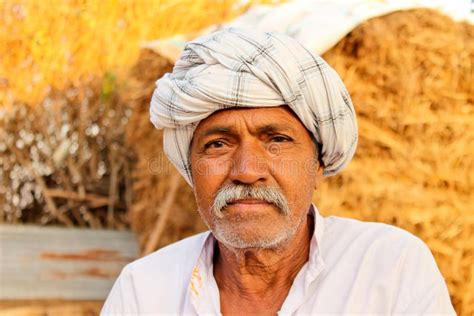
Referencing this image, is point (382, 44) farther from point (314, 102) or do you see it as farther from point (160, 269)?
point (160, 269)

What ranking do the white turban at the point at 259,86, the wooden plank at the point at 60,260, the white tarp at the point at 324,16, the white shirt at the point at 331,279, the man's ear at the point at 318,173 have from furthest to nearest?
the wooden plank at the point at 60,260, the white tarp at the point at 324,16, the man's ear at the point at 318,173, the white turban at the point at 259,86, the white shirt at the point at 331,279

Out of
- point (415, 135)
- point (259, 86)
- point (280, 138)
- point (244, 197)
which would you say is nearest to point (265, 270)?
point (244, 197)

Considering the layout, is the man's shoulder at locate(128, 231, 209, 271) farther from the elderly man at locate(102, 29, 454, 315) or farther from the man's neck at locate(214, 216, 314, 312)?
the man's neck at locate(214, 216, 314, 312)

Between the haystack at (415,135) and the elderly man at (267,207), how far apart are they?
0.86m

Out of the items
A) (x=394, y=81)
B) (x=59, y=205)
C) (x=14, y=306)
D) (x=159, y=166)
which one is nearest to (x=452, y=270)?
(x=394, y=81)

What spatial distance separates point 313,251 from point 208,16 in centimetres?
269

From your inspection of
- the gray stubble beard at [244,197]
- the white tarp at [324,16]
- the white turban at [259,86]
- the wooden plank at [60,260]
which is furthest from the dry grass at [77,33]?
the gray stubble beard at [244,197]

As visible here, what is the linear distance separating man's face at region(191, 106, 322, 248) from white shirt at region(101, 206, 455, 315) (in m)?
0.13

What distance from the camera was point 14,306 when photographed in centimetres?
372

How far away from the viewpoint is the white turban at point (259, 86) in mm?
2059

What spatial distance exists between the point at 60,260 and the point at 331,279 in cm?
243

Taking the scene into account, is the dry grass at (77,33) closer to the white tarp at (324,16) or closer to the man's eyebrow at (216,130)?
the white tarp at (324,16)

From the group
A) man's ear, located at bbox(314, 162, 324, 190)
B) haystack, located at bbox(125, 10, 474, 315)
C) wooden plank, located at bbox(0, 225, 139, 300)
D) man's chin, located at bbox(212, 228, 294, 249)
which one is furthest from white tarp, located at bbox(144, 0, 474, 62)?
wooden plank, located at bbox(0, 225, 139, 300)

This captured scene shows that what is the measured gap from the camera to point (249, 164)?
2.01m
